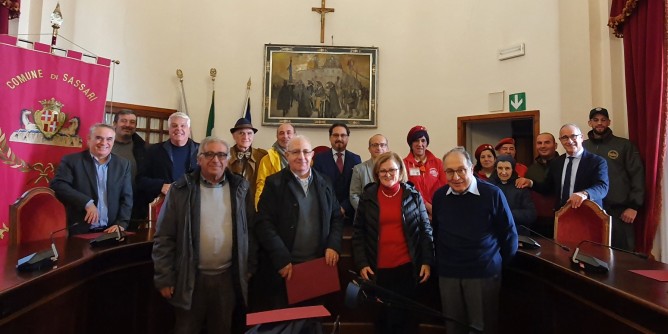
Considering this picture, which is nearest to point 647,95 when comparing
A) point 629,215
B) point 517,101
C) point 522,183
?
point 629,215

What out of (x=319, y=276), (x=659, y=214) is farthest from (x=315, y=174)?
(x=659, y=214)

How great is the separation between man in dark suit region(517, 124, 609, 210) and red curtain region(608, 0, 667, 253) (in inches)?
29.1

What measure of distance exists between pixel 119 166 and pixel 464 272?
248cm

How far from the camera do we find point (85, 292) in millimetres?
2119

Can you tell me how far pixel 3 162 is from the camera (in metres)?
3.36

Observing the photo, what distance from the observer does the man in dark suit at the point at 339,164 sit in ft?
11.4

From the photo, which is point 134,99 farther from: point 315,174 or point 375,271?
point 375,271

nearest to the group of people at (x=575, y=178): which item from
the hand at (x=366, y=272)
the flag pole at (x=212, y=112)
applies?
the hand at (x=366, y=272)

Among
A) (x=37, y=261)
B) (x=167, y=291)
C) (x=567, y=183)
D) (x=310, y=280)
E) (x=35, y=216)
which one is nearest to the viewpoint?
(x=37, y=261)

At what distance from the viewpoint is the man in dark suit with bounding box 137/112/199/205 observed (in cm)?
320

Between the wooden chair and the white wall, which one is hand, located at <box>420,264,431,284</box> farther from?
the white wall

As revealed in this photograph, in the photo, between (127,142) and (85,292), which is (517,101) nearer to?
(127,142)

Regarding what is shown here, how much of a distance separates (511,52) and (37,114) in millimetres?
5281

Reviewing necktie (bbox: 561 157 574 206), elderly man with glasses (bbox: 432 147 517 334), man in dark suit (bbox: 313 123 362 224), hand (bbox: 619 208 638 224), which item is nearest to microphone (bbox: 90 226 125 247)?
man in dark suit (bbox: 313 123 362 224)
